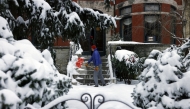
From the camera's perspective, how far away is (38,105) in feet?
9.57

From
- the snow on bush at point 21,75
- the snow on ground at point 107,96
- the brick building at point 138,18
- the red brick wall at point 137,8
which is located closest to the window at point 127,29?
the brick building at point 138,18

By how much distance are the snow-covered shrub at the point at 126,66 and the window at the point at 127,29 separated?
4.97 meters

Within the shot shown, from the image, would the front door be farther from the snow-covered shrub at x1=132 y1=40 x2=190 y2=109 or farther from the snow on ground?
the snow-covered shrub at x1=132 y1=40 x2=190 y2=109

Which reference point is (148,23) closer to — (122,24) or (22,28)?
(122,24)

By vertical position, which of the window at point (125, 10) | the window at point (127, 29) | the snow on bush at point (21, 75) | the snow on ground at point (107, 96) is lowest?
the snow on ground at point (107, 96)

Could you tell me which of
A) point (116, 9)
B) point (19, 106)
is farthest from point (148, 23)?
point (19, 106)

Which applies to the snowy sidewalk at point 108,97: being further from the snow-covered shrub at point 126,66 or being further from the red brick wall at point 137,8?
the red brick wall at point 137,8

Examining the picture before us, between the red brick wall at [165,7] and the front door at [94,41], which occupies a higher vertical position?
the red brick wall at [165,7]

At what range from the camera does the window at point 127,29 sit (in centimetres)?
1630

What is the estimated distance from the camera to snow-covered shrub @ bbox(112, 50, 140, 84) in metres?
11.0

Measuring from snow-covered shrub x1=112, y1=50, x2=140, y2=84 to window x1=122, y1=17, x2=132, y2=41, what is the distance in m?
4.97

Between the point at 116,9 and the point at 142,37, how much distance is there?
327cm

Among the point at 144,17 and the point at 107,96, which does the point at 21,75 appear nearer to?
the point at 107,96

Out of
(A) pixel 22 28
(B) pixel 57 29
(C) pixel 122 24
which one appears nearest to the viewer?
(B) pixel 57 29
